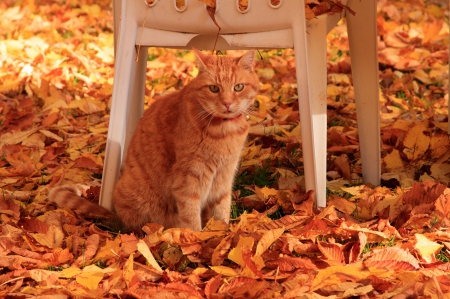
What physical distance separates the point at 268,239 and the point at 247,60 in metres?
0.81

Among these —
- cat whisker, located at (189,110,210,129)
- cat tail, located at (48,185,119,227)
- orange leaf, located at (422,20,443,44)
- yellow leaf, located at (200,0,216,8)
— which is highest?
orange leaf, located at (422,20,443,44)

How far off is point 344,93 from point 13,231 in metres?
2.64

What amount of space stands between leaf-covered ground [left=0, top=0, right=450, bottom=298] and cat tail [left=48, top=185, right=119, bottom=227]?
1.5 inches

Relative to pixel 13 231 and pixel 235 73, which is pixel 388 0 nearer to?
pixel 235 73

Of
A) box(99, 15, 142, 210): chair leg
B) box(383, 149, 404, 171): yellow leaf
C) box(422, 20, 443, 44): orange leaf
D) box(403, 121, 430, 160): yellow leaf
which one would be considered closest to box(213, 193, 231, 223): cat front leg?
box(99, 15, 142, 210): chair leg

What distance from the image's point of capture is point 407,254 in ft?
7.38

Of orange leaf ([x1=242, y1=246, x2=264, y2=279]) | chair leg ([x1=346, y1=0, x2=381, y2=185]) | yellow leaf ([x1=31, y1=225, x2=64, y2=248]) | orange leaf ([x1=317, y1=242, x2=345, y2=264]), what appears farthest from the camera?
chair leg ([x1=346, y1=0, x2=381, y2=185])

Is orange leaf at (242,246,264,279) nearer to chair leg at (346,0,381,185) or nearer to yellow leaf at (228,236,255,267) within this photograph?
yellow leaf at (228,236,255,267)

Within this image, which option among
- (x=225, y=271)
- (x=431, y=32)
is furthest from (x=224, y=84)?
(x=431, y=32)

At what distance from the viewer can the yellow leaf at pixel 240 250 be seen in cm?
224

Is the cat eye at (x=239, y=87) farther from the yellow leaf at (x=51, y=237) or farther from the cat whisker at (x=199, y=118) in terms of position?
the yellow leaf at (x=51, y=237)

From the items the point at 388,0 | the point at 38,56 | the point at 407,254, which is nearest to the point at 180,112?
the point at 407,254

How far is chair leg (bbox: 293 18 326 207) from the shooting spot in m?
2.66

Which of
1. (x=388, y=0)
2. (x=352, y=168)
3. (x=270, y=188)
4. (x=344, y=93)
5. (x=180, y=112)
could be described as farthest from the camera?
(x=388, y=0)
